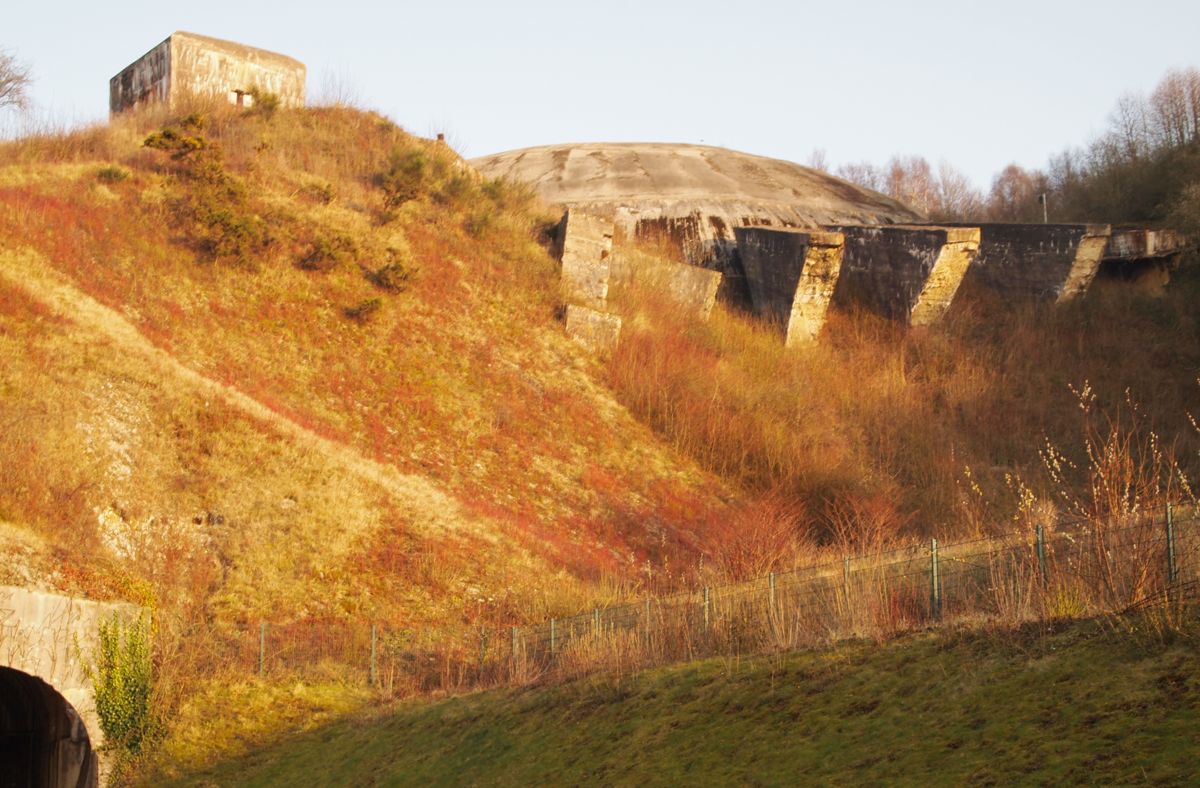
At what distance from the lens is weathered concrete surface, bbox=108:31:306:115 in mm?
31297

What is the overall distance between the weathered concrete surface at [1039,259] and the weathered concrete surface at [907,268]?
1511mm

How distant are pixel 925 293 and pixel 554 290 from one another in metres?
10.4

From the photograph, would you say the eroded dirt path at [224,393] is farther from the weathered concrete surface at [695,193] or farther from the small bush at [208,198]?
the weathered concrete surface at [695,193]

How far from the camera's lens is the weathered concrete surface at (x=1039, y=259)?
29.8 meters

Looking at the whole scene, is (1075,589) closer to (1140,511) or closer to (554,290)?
(1140,511)

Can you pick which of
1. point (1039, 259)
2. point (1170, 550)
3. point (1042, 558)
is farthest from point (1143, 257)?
point (1170, 550)

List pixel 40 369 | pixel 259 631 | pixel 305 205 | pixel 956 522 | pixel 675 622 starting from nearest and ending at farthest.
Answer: pixel 675 622 < pixel 259 631 < pixel 40 369 < pixel 956 522 < pixel 305 205

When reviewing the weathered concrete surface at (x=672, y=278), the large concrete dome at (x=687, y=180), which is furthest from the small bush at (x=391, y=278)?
the large concrete dome at (x=687, y=180)

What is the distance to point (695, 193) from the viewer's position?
3656 cm

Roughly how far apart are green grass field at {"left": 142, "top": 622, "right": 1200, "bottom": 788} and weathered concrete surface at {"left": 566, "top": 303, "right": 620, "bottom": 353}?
1530cm

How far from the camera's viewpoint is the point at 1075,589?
27.0 feet

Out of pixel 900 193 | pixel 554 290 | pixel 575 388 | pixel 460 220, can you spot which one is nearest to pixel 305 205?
pixel 460 220

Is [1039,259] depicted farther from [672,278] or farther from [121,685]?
[121,685]

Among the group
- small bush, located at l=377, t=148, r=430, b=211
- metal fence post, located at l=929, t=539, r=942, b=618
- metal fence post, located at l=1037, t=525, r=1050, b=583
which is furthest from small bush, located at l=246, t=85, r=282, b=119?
metal fence post, located at l=1037, t=525, r=1050, b=583
